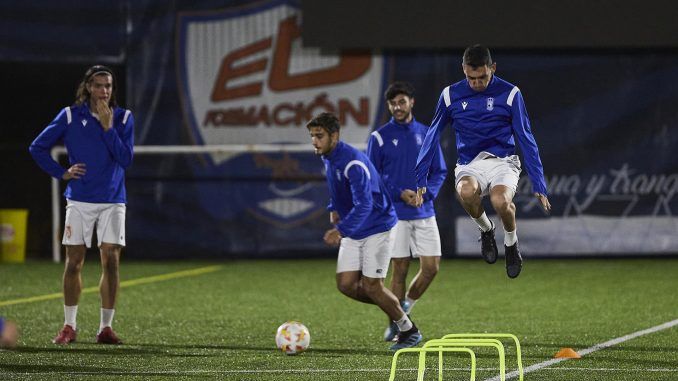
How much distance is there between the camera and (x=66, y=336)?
11281 millimetres

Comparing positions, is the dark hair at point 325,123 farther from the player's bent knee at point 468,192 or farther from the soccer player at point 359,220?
the player's bent knee at point 468,192

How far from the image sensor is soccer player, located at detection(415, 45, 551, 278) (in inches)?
380

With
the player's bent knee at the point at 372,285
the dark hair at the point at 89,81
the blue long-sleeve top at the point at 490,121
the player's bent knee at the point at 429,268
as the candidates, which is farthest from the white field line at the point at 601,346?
the dark hair at the point at 89,81

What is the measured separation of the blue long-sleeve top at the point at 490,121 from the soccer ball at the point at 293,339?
1.78 metres

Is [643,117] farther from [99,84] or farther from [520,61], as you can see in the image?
[99,84]

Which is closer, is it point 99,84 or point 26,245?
point 99,84

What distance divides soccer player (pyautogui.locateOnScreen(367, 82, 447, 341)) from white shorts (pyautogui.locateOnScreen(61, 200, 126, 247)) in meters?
2.31

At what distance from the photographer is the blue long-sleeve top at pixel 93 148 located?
11.4 metres

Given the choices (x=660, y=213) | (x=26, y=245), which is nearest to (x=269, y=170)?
(x=26, y=245)

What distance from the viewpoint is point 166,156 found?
20547mm

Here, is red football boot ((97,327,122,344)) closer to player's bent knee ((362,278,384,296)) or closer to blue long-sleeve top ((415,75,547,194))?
player's bent knee ((362,278,384,296))

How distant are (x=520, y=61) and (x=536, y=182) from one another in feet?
35.3

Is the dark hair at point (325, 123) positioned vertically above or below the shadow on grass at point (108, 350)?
above

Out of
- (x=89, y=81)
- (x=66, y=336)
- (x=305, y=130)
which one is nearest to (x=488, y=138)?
(x=89, y=81)
